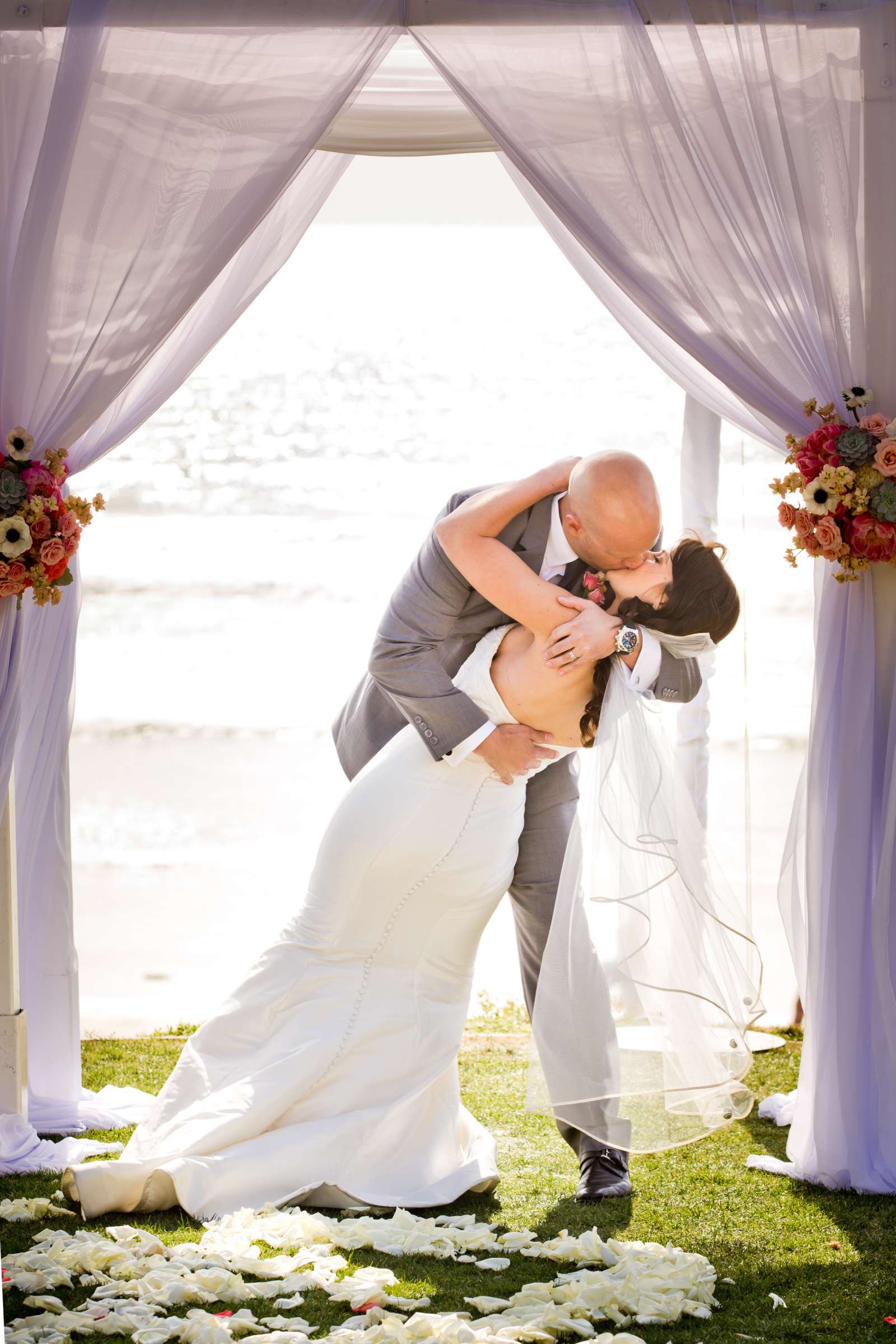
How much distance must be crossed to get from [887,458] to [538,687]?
3.12ft

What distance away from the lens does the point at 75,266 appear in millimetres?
3176

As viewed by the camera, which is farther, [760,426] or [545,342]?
[545,342]

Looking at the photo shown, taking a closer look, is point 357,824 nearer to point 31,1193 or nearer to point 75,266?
point 31,1193

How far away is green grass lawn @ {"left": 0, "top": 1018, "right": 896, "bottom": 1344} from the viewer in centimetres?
247

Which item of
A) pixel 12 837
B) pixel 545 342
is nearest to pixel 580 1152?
pixel 12 837

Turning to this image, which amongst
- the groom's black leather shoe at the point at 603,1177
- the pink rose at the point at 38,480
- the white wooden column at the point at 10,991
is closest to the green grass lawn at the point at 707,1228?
the groom's black leather shoe at the point at 603,1177

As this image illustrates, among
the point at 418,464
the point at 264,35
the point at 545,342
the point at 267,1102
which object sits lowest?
the point at 267,1102

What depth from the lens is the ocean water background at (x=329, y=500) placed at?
967cm

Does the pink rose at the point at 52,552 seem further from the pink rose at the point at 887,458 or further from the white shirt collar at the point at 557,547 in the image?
the pink rose at the point at 887,458

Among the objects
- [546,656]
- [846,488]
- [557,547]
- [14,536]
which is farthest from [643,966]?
[14,536]

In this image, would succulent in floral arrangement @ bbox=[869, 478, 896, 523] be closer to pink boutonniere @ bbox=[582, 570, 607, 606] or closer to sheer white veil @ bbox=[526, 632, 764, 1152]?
sheer white veil @ bbox=[526, 632, 764, 1152]

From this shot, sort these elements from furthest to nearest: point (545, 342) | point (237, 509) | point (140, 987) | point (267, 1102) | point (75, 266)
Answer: point (237, 509)
point (545, 342)
point (140, 987)
point (75, 266)
point (267, 1102)

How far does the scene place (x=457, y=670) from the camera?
3285 mm

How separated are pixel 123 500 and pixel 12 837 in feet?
34.9
